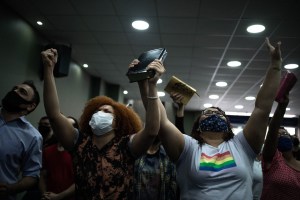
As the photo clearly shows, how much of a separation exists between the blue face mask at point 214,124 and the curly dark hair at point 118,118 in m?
0.48

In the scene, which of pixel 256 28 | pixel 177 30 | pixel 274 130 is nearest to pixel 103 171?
pixel 274 130

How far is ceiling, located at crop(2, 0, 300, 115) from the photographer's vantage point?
352cm

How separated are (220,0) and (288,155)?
1972mm

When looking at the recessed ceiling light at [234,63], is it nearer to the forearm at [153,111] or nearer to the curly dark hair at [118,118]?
the curly dark hair at [118,118]

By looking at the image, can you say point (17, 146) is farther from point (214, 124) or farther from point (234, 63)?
point (234, 63)

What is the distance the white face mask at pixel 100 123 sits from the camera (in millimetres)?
1692

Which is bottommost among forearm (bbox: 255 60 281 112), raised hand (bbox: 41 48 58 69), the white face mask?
the white face mask

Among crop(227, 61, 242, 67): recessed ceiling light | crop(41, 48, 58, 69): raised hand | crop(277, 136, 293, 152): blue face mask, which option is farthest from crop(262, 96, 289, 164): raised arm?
crop(227, 61, 242, 67): recessed ceiling light

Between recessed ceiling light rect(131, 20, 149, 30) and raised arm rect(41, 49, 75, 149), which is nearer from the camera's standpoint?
raised arm rect(41, 49, 75, 149)

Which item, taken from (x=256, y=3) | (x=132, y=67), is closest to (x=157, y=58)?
(x=132, y=67)

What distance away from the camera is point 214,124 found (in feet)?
5.48

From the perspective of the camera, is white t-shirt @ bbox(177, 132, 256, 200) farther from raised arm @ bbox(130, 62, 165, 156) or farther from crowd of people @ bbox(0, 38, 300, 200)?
raised arm @ bbox(130, 62, 165, 156)

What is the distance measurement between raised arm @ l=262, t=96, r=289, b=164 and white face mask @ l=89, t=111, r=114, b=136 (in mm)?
1178

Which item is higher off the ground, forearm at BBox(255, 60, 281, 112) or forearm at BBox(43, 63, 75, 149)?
forearm at BBox(255, 60, 281, 112)
